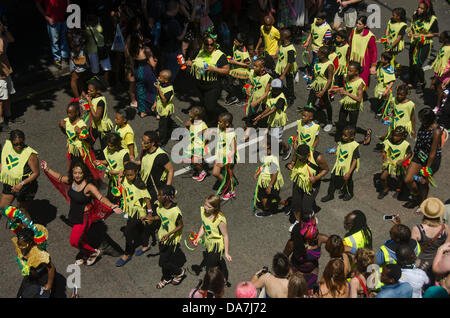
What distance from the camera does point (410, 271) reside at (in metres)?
7.84

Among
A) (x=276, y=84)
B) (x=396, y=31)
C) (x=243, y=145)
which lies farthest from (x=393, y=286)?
(x=396, y=31)

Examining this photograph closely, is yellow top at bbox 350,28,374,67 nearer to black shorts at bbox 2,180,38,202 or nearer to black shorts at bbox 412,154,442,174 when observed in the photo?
black shorts at bbox 412,154,442,174

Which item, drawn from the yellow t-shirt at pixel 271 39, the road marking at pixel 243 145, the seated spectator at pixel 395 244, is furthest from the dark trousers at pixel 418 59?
the seated spectator at pixel 395 244

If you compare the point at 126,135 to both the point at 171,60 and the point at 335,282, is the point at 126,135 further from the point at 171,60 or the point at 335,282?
the point at 335,282

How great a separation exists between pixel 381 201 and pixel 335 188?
0.85 m

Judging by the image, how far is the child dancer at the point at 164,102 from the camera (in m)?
11.4

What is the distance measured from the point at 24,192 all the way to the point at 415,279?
19.4 ft

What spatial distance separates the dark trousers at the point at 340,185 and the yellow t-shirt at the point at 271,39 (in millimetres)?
4321

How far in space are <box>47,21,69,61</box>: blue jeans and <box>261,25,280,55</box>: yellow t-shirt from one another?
179 inches

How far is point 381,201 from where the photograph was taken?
10758 mm

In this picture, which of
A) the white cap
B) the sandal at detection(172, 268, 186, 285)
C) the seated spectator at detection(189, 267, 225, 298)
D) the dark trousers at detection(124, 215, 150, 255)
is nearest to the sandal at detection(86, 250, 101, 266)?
the dark trousers at detection(124, 215, 150, 255)

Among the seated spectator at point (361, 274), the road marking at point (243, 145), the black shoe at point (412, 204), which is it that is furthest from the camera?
the road marking at point (243, 145)

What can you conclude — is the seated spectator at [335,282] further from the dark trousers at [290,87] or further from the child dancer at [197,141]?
the dark trousers at [290,87]

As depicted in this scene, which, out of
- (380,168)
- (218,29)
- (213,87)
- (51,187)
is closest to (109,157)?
(51,187)
